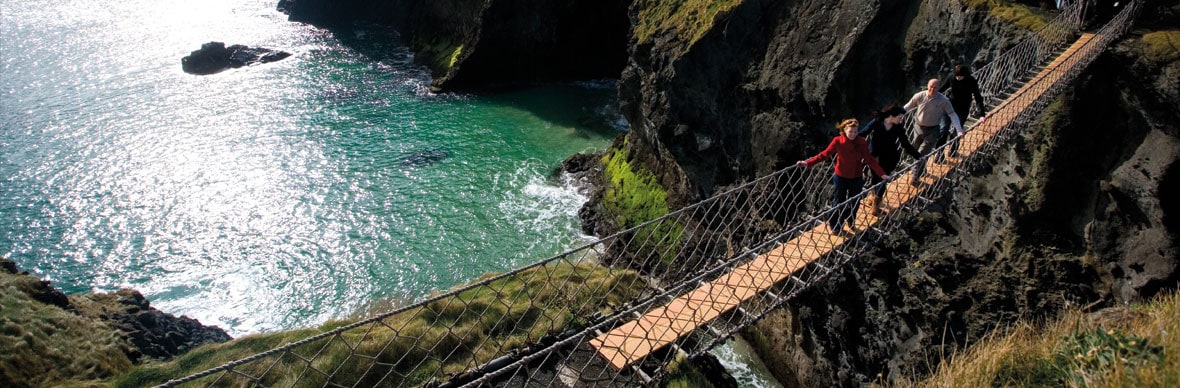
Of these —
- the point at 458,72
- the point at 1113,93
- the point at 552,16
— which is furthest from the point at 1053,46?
the point at 458,72

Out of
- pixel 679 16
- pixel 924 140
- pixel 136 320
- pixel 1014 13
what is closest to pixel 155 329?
pixel 136 320

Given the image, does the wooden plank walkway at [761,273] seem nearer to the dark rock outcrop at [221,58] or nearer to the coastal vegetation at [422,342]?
the coastal vegetation at [422,342]

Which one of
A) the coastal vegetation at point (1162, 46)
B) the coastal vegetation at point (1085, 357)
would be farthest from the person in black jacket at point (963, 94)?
the coastal vegetation at point (1085, 357)

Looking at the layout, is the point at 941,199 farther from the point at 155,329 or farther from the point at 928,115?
the point at 155,329

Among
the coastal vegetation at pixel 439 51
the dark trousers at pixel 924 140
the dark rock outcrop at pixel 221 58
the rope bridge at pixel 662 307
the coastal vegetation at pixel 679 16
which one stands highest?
the coastal vegetation at pixel 679 16

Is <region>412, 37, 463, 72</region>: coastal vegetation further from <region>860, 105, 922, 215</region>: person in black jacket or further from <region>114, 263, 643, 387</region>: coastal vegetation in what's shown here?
<region>860, 105, 922, 215</region>: person in black jacket

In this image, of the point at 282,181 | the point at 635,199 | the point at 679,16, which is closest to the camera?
the point at 679,16
